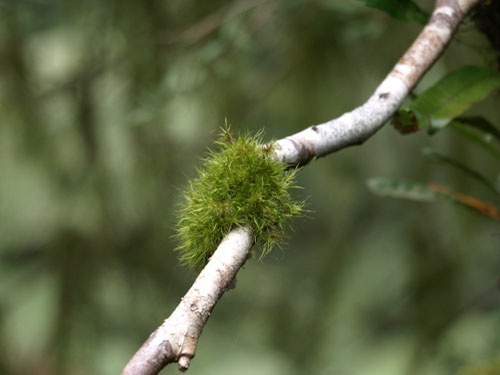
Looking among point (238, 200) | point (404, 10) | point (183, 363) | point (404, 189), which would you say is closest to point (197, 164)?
point (404, 189)

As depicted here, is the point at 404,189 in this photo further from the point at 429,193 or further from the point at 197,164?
the point at 197,164

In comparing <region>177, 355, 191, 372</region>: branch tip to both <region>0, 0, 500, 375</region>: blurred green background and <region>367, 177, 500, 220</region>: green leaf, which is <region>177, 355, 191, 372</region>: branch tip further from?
<region>0, 0, 500, 375</region>: blurred green background

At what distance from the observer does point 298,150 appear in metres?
0.89

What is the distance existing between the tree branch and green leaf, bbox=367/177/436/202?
70cm

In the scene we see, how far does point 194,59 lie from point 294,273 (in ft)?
6.36

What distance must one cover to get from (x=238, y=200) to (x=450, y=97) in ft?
2.01

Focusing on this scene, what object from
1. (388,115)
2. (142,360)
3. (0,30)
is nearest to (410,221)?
(388,115)

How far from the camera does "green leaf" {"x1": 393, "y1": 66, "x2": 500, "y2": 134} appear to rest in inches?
44.7

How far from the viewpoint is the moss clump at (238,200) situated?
862mm

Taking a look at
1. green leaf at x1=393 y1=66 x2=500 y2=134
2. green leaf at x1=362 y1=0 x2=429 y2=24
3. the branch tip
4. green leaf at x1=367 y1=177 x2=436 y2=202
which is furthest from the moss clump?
green leaf at x1=367 y1=177 x2=436 y2=202

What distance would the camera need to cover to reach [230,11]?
226cm

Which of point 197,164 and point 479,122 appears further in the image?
point 197,164

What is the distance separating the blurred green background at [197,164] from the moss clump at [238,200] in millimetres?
1414

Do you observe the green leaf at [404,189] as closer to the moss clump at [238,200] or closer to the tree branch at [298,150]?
the tree branch at [298,150]
